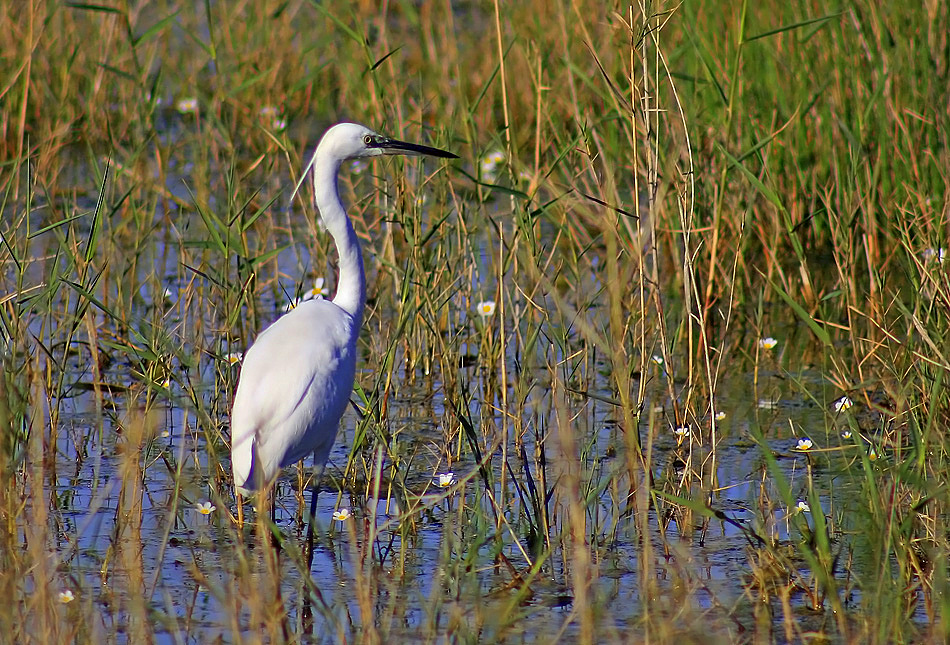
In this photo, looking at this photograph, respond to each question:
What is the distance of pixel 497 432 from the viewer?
172 inches

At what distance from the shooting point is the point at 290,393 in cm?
362

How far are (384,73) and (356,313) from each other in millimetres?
3989

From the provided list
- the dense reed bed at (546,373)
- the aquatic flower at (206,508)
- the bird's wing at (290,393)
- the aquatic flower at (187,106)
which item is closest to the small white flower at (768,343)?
the dense reed bed at (546,373)

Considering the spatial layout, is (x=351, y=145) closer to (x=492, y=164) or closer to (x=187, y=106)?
(x=492, y=164)

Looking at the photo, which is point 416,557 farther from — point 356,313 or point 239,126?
point 239,126

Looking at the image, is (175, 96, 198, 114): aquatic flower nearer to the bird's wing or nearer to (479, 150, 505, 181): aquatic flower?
(479, 150, 505, 181): aquatic flower

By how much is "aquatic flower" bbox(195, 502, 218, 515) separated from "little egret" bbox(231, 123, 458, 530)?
0.09 meters

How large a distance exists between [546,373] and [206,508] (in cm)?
147

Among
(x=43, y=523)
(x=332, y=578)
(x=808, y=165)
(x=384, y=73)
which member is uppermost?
(x=384, y=73)

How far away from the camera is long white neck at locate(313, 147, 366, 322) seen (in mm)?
4055

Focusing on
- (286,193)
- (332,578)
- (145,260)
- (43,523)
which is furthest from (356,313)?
(286,193)

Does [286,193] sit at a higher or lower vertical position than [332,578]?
higher

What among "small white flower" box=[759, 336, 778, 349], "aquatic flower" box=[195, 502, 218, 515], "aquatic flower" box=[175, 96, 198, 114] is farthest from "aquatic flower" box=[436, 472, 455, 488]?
"aquatic flower" box=[175, 96, 198, 114]

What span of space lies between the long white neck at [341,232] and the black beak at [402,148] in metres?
0.18
